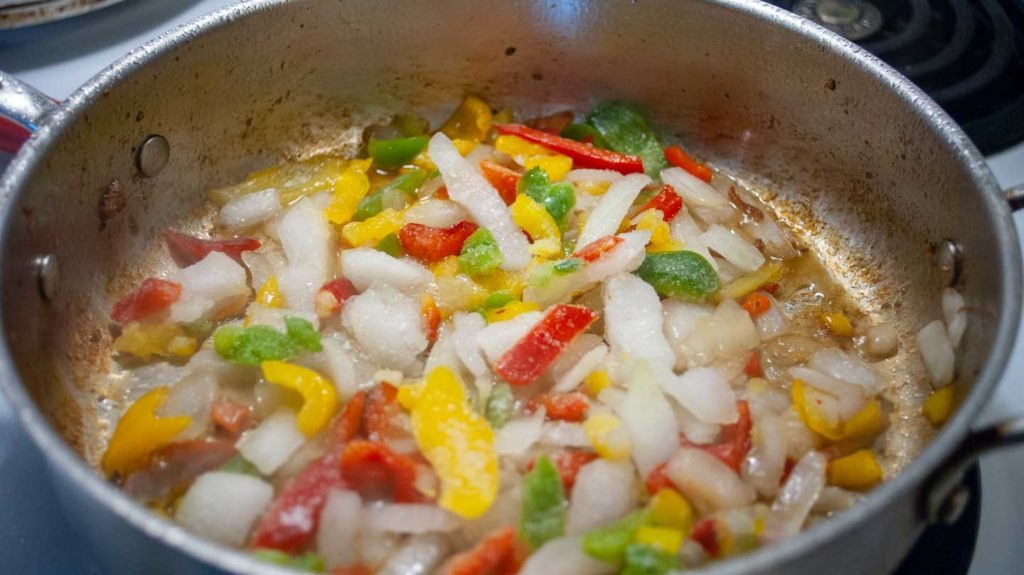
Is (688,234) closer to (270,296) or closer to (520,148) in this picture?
(520,148)

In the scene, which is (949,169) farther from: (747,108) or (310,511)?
(310,511)

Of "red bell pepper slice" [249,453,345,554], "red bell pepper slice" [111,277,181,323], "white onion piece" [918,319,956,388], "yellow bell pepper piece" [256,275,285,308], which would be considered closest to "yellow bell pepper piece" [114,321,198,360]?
"red bell pepper slice" [111,277,181,323]

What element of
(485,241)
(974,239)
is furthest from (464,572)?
(974,239)

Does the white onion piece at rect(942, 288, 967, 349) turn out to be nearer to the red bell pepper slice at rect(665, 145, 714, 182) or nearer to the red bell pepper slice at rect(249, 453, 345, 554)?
the red bell pepper slice at rect(665, 145, 714, 182)

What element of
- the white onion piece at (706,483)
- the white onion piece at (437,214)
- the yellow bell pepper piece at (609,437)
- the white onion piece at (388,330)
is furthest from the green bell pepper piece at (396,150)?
the white onion piece at (706,483)

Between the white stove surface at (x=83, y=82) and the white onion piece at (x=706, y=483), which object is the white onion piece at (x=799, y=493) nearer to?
the white onion piece at (x=706, y=483)
